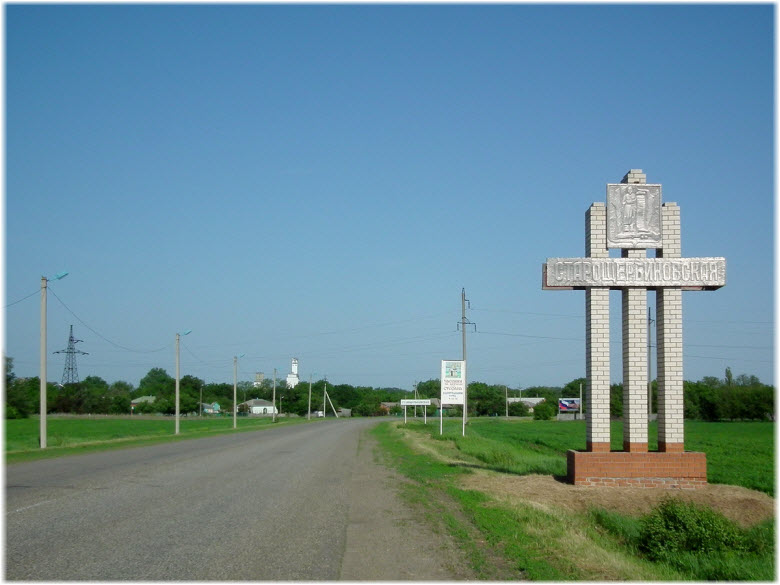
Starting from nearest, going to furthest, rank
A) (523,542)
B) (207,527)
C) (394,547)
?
1. (394,547)
2. (523,542)
3. (207,527)

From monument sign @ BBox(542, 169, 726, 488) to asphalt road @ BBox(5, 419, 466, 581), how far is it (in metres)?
4.93

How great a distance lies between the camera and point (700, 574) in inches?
394

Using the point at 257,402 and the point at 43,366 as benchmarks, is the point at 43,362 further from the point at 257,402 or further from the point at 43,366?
the point at 257,402

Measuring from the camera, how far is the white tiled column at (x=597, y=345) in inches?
652

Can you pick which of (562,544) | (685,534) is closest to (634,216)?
(685,534)

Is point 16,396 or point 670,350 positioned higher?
point 670,350

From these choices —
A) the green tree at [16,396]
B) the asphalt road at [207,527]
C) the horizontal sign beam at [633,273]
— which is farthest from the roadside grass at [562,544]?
Result: the green tree at [16,396]

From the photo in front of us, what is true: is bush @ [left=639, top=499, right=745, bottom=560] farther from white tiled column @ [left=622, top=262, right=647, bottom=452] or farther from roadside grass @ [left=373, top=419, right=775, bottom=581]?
Result: white tiled column @ [left=622, top=262, right=647, bottom=452]

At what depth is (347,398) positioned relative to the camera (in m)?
184

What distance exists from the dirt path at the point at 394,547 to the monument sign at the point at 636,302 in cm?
503

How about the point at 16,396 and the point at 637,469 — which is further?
the point at 16,396

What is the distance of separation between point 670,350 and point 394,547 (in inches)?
365

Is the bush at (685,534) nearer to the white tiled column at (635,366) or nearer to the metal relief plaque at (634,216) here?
the white tiled column at (635,366)

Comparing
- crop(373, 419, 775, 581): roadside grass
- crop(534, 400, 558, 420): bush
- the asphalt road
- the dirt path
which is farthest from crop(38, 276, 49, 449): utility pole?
crop(534, 400, 558, 420): bush
